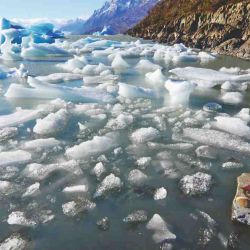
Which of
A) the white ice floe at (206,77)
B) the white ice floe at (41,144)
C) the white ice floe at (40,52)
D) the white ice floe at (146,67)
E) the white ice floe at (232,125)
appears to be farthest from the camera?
the white ice floe at (40,52)

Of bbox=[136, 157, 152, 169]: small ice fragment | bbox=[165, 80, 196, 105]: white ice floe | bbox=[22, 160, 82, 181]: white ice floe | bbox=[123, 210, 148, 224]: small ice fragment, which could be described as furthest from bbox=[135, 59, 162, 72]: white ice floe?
bbox=[123, 210, 148, 224]: small ice fragment

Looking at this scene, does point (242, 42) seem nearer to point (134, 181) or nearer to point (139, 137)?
point (139, 137)

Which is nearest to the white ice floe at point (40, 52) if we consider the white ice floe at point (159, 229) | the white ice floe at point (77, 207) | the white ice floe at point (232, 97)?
the white ice floe at point (232, 97)

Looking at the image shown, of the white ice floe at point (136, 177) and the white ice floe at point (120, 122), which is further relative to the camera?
the white ice floe at point (120, 122)

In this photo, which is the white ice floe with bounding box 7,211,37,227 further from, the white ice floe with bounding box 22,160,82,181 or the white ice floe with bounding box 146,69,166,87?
the white ice floe with bounding box 146,69,166,87

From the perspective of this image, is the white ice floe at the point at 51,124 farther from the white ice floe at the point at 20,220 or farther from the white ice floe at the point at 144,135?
the white ice floe at the point at 20,220

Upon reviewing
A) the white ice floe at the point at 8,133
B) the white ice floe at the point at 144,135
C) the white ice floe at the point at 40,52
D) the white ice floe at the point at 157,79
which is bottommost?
the white ice floe at the point at 40,52

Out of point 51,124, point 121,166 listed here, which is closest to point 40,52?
point 51,124

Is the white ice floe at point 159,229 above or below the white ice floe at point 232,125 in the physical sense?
above
